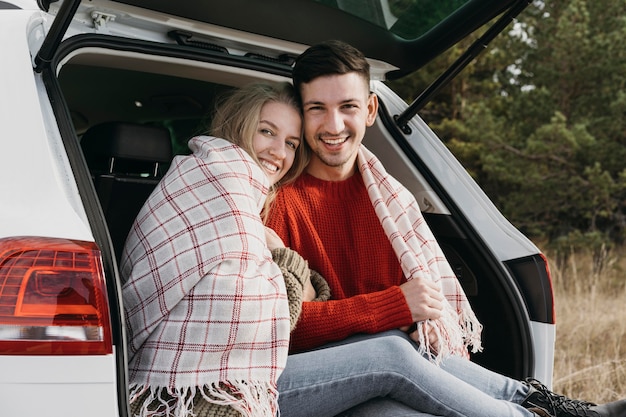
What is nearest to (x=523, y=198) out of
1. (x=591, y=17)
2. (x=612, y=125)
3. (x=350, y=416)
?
(x=612, y=125)

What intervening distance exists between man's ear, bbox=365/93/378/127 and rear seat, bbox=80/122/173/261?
2.30 feet

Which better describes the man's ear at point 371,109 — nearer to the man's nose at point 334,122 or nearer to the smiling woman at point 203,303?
the man's nose at point 334,122

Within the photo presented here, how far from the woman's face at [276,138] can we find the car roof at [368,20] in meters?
0.25

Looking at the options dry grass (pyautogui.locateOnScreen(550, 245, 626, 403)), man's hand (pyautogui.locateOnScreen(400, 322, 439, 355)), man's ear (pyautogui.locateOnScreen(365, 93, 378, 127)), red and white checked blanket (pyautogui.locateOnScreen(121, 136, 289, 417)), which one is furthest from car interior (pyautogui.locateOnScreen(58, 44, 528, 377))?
dry grass (pyautogui.locateOnScreen(550, 245, 626, 403))

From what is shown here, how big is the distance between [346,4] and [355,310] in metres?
0.94

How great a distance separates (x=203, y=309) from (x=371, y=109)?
1195 millimetres

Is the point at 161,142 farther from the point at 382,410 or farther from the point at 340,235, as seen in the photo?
the point at 382,410

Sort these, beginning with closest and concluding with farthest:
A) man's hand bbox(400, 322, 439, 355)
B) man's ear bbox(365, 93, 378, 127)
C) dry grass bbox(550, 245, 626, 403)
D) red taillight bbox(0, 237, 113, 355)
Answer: red taillight bbox(0, 237, 113, 355)
man's hand bbox(400, 322, 439, 355)
man's ear bbox(365, 93, 378, 127)
dry grass bbox(550, 245, 626, 403)

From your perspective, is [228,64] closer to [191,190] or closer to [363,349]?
[191,190]

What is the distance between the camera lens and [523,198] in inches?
411

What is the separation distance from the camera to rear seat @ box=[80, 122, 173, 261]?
2.30 m

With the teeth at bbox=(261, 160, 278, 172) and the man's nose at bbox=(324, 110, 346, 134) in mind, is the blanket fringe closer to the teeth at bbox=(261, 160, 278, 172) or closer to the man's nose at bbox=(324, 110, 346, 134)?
the teeth at bbox=(261, 160, 278, 172)

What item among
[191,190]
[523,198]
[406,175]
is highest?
[523,198]

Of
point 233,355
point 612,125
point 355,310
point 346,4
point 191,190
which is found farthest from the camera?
point 612,125
